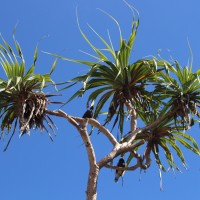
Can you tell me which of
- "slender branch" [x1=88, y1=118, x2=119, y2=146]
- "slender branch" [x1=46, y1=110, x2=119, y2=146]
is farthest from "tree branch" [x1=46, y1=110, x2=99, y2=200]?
"slender branch" [x1=88, y1=118, x2=119, y2=146]

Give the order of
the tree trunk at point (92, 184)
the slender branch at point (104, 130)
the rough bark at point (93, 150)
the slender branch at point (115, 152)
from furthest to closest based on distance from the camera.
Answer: the slender branch at point (104, 130) → the slender branch at point (115, 152) → the rough bark at point (93, 150) → the tree trunk at point (92, 184)

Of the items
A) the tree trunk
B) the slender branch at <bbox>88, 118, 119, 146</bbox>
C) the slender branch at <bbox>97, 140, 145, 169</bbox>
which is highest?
the slender branch at <bbox>88, 118, 119, 146</bbox>

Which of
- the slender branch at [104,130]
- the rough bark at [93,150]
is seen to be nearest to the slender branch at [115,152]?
the rough bark at [93,150]

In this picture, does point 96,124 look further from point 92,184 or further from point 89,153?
point 92,184

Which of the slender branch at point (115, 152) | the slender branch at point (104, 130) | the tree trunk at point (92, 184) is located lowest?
the tree trunk at point (92, 184)

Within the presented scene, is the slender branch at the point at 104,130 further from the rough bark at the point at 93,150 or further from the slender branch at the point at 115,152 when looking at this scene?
the slender branch at the point at 115,152

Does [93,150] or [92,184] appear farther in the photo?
[93,150]

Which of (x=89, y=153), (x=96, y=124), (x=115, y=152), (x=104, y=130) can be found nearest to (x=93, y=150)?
(x=89, y=153)

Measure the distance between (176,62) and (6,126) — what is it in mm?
2296

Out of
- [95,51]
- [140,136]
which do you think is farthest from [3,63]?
[140,136]

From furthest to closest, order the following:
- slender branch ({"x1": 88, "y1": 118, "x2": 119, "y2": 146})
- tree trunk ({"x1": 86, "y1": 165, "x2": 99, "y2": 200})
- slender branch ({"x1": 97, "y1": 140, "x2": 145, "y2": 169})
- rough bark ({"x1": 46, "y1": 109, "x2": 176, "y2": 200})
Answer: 1. slender branch ({"x1": 88, "y1": 118, "x2": 119, "y2": 146})
2. slender branch ({"x1": 97, "y1": 140, "x2": 145, "y2": 169})
3. rough bark ({"x1": 46, "y1": 109, "x2": 176, "y2": 200})
4. tree trunk ({"x1": 86, "y1": 165, "x2": 99, "y2": 200})

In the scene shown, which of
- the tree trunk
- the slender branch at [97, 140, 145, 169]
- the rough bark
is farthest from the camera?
the slender branch at [97, 140, 145, 169]

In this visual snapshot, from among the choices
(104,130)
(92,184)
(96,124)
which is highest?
(96,124)

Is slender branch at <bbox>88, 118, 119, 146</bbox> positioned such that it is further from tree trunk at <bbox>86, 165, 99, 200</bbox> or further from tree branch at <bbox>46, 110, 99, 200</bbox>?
tree trunk at <bbox>86, 165, 99, 200</bbox>
